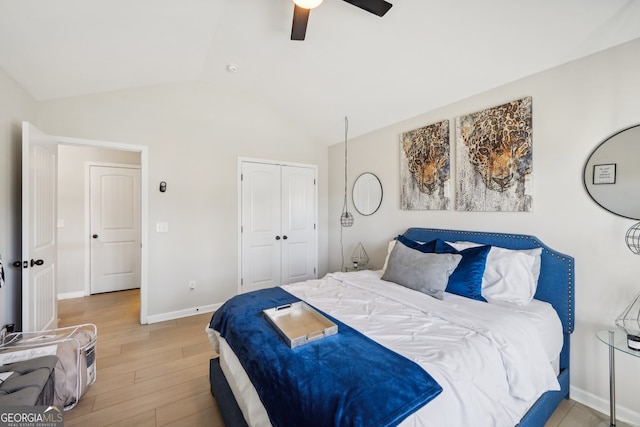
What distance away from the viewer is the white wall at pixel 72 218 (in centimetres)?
416

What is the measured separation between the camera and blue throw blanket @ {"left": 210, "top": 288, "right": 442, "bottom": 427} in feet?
3.08

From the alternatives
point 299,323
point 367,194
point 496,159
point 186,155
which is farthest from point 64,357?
point 496,159

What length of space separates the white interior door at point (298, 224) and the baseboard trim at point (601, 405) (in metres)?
3.32

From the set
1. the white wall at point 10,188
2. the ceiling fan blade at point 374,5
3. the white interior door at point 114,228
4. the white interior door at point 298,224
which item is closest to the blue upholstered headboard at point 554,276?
the ceiling fan blade at point 374,5

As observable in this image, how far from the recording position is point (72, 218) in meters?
4.23

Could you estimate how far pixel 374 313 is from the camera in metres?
1.77

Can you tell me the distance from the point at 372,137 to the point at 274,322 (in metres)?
2.91

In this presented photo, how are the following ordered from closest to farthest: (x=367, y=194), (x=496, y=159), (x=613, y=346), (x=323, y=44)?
1. (x=613, y=346)
2. (x=496, y=159)
3. (x=323, y=44)
4. (x=367, y=194)

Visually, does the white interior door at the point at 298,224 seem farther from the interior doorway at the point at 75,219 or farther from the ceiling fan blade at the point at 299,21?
the ceiling fan blade at the point at 299,21

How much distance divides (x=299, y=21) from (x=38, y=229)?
2.88m

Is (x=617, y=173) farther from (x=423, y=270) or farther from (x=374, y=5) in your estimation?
(x=374, y=5)

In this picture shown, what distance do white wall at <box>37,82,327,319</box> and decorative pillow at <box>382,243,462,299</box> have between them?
7.94 ft

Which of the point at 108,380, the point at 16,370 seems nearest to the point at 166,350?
the point at 108,380

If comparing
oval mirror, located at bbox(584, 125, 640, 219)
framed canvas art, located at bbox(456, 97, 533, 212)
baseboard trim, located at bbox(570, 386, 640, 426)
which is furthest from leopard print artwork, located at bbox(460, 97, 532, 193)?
baseboard trim, located at bbox(570, 386, 640, 426)
